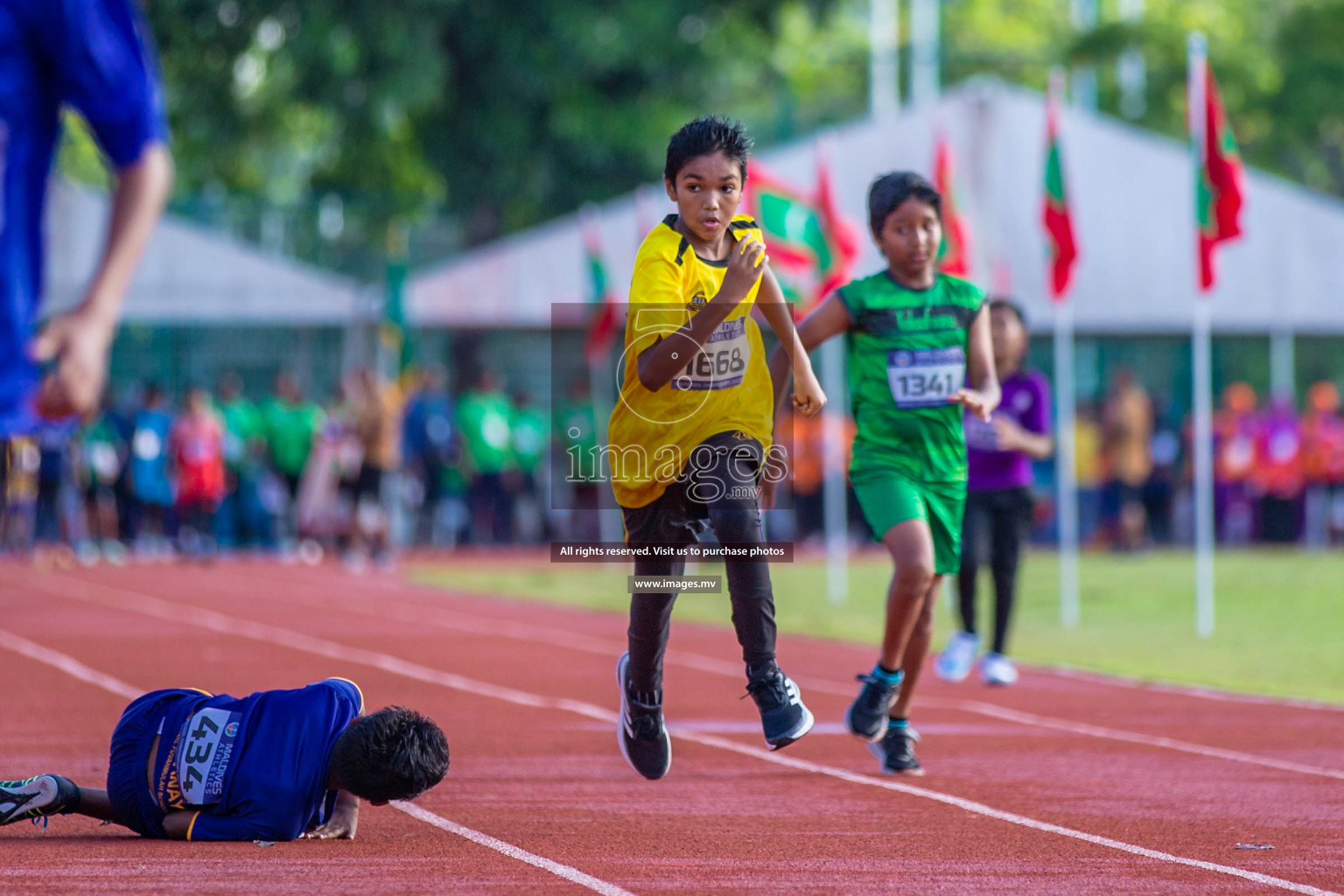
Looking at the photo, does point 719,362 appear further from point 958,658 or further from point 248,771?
point 958,658

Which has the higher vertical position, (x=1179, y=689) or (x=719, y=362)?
(x=719, y=362)

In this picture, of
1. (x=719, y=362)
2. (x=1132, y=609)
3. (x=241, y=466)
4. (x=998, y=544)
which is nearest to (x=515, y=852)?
(x=719, y=362)

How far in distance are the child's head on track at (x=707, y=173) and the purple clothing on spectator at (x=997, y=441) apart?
3733 millimetres

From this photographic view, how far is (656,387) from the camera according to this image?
5.67 meters

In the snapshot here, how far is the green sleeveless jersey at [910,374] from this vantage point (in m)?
6.96

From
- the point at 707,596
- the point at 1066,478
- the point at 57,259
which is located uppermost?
the point at 57,259

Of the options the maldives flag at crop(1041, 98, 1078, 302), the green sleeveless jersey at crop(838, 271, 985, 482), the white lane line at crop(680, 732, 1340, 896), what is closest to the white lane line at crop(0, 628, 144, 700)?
the white lane line at crop(680, 732, 1340, 896)

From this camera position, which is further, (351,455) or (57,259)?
(57,259)

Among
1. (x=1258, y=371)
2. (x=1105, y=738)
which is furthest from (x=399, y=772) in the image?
(x=1258, y=371)

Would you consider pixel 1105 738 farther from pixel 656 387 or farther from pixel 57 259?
pixel 57 259

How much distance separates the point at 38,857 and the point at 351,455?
17323 mm

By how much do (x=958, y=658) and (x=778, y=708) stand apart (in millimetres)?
3812

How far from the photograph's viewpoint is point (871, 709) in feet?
21.9

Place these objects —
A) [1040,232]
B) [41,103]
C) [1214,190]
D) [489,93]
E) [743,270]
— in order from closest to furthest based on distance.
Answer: [41,103] < [743,270] < [1214,190] < [1040,232] < [489,93]
